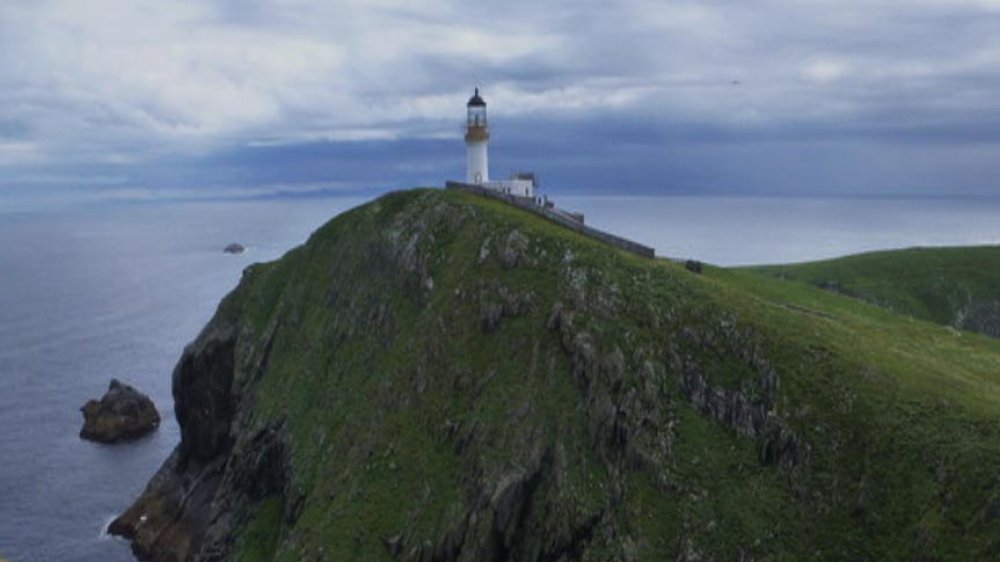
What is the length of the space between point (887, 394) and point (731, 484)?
10256 millimetres

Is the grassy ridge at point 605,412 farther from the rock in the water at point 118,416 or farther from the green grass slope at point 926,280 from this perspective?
the green grass slope at point 926,280

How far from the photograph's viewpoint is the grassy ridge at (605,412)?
48.9 meters

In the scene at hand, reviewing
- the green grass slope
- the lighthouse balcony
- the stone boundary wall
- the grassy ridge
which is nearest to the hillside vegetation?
the grassy ridge

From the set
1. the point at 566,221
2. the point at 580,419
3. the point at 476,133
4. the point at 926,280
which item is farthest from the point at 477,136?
the point at 926,280

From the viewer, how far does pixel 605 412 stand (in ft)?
184

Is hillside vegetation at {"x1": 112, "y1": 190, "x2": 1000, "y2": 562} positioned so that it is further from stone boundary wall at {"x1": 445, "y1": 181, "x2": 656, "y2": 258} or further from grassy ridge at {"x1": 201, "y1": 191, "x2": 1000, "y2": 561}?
stone boundary wall at {"x1": 445, "y1": 181, "x2": 656, "y2": 258}

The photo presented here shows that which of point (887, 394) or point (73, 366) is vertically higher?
point (887, 394)

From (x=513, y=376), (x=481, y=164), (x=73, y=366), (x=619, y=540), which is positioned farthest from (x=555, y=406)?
(x=73, y=366)

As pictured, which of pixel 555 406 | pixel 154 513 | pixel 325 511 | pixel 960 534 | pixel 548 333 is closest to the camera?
pixel 960 534

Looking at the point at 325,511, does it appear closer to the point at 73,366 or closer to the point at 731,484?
the point at 731,484

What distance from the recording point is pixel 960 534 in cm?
4400

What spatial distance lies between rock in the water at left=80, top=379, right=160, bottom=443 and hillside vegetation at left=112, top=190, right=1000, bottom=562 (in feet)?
117

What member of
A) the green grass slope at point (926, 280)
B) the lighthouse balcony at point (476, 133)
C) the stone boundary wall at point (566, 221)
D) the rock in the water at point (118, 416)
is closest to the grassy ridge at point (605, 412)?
the stone boundary wall at point (566, 221)

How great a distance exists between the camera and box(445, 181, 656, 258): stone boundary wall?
72.8 m
